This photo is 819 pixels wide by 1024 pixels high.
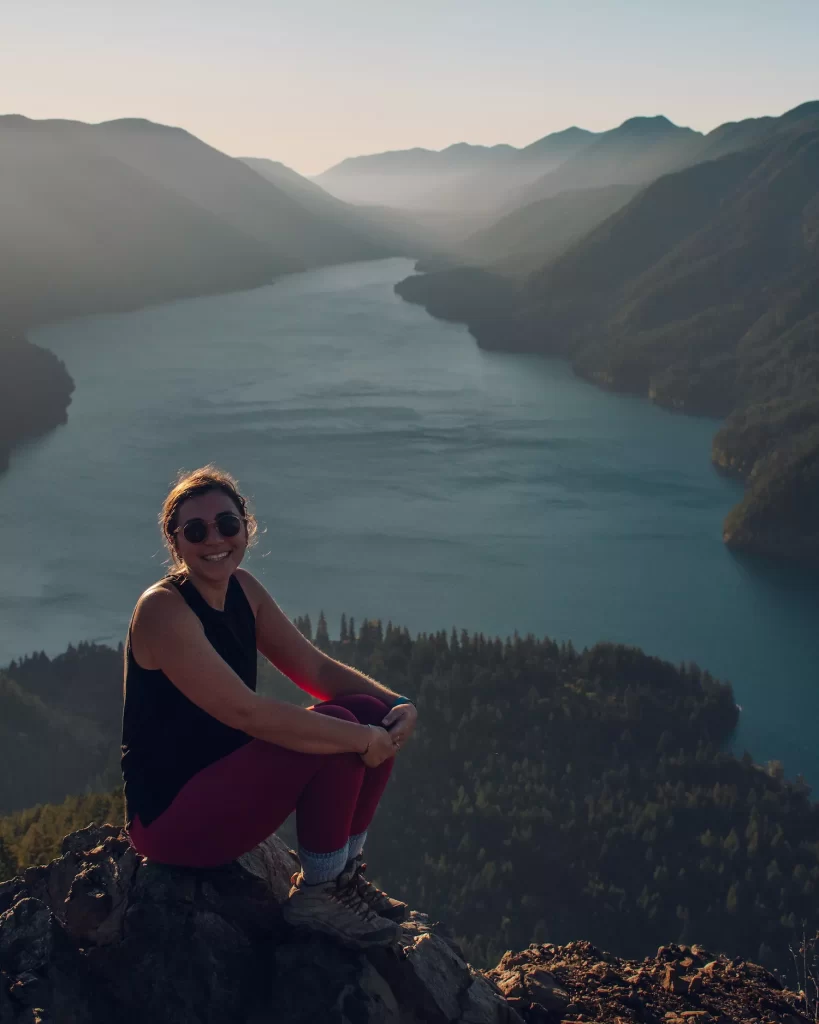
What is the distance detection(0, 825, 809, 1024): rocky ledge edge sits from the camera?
517 centimetres

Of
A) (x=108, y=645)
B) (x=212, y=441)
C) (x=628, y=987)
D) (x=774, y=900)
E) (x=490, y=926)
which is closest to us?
(x=628, y=987)

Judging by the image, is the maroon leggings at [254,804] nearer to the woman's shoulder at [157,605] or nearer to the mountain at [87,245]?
the woman's shoulder at [157,605]

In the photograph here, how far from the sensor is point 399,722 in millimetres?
5465

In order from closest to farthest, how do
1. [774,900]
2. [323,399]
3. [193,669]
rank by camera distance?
[193,669], [774,900], [323,399]

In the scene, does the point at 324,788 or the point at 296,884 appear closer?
the point at 324,788

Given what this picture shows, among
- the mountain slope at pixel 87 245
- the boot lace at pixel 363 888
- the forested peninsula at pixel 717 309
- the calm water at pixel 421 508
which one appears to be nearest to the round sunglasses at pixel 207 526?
the boot lace at pixel 363 888

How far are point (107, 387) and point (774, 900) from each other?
8014 centimetres

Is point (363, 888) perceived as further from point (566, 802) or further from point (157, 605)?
point (566, 802)

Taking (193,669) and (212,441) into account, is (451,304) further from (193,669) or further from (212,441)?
(193,669)

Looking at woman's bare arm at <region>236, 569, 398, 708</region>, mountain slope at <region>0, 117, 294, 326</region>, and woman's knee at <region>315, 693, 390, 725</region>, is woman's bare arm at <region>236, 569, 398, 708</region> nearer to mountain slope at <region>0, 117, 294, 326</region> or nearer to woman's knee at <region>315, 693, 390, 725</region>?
woman's knee at <region>315, 693, 390, 725</region>

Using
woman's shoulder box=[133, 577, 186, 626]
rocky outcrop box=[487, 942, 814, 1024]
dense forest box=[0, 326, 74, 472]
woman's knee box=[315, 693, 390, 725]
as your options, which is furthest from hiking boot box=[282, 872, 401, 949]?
dense forest box=[0, 326, 74, 472]

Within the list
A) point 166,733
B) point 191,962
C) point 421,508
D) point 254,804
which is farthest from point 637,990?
point 421,508

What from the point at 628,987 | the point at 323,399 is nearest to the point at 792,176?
the point at 323,399

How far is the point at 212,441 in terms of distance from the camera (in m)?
81.0
